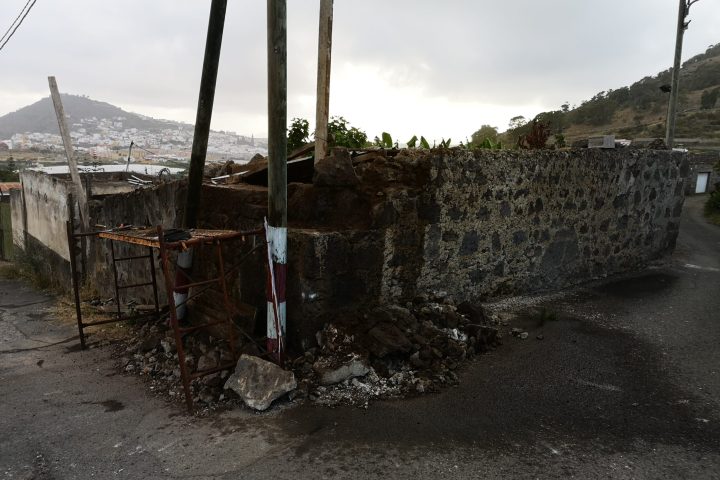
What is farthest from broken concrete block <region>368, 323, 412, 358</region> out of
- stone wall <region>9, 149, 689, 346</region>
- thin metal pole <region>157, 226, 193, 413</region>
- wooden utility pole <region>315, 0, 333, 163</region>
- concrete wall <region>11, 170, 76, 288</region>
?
concrete wall <region>11, 170, 76, 288</region>

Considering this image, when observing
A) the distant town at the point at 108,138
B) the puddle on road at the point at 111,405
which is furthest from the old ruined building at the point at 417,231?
the distant town at the point at 108,138

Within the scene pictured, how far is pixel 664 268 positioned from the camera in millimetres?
9023

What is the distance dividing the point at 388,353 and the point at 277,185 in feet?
6.06

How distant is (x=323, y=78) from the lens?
5730 millimetres

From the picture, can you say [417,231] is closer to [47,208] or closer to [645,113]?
[47,208]

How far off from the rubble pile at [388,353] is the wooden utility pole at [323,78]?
196 centimetres

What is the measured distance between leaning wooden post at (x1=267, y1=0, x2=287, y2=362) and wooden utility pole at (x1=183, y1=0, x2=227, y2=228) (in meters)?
1.52

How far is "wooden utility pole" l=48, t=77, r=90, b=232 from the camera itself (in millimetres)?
10648

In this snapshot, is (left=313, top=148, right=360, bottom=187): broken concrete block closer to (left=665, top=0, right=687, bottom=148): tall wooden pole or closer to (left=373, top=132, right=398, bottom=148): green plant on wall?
(left=373, top=132, right=398, bottom=148): green plant on wall

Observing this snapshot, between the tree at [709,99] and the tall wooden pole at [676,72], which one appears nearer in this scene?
the tall wooden pole at [676,72]

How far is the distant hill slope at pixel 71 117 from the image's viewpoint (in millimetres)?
104750

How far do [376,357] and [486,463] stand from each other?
154cm

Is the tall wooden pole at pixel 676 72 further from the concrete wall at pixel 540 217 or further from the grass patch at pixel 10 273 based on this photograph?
the grass patch at pixel 10 273

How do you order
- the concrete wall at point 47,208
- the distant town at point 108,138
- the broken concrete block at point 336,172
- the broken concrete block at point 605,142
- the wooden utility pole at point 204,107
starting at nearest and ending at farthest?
the broken concrete block at point 336,172 < the wooden utility pole at point 204,107 < the broken concrete block at point 605,142 < the concrete wall at point 47,208 < the distant town at point 108,138
